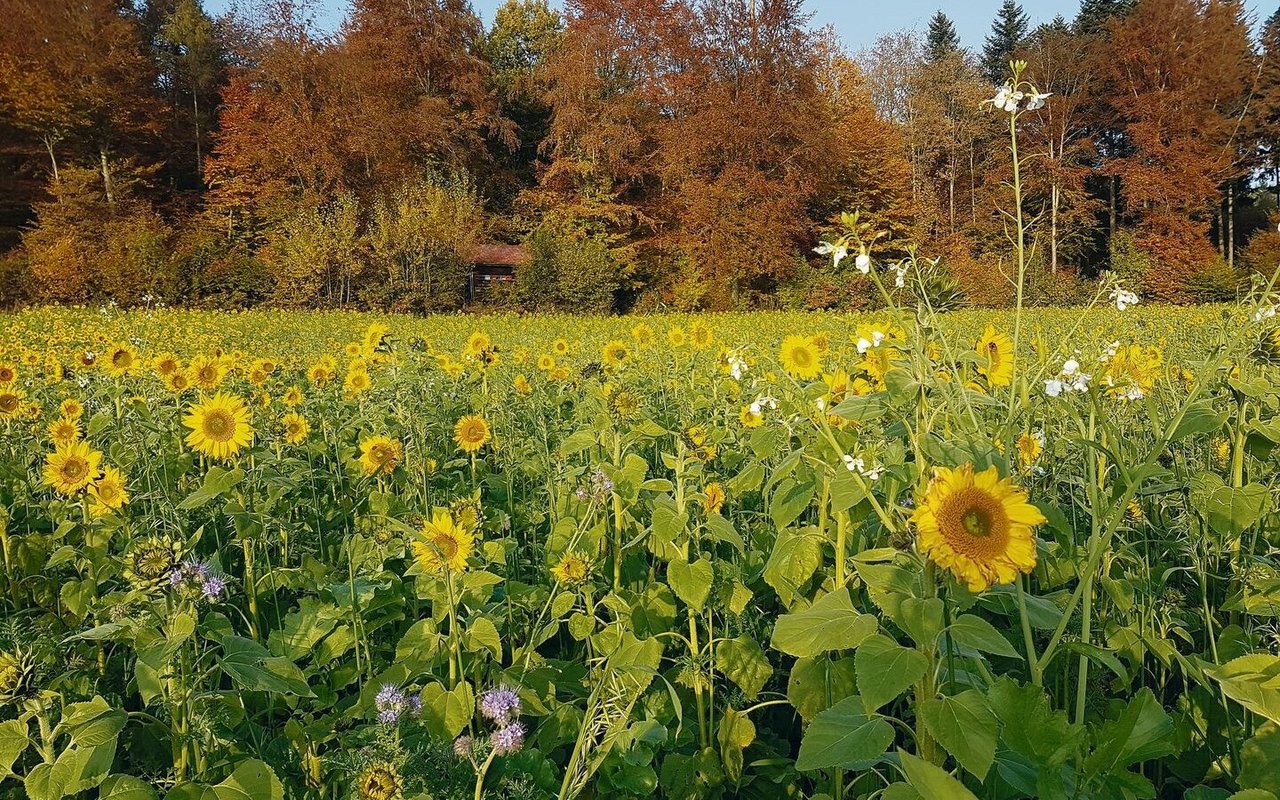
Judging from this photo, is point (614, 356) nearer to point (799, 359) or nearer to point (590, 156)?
point (799, 359)

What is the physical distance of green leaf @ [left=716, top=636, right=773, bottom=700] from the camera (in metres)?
1.42

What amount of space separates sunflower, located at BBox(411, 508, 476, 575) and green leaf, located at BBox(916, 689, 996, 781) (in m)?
0.85

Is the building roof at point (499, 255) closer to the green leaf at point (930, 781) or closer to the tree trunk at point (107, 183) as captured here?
the tree trunk at point (107, 183)

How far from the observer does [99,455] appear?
196 centimetres

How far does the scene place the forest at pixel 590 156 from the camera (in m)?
21.0

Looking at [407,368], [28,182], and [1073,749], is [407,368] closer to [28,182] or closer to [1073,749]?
[1073,749]

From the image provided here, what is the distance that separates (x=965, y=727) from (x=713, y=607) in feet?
2.73

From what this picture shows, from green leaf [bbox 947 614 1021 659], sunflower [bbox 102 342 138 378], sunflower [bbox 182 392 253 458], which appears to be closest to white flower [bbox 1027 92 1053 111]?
green leaf [bbox 947 614 1021 659]

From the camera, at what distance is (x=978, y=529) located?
2.65ft

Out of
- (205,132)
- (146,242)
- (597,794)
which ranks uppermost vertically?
(205,132)

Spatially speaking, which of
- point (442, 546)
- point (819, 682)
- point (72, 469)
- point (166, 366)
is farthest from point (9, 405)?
point (819, 682)

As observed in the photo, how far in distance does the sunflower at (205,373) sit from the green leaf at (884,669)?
2.54 meters

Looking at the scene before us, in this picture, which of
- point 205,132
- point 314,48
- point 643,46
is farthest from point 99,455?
point 205,132

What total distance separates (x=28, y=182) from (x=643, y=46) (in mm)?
21397
